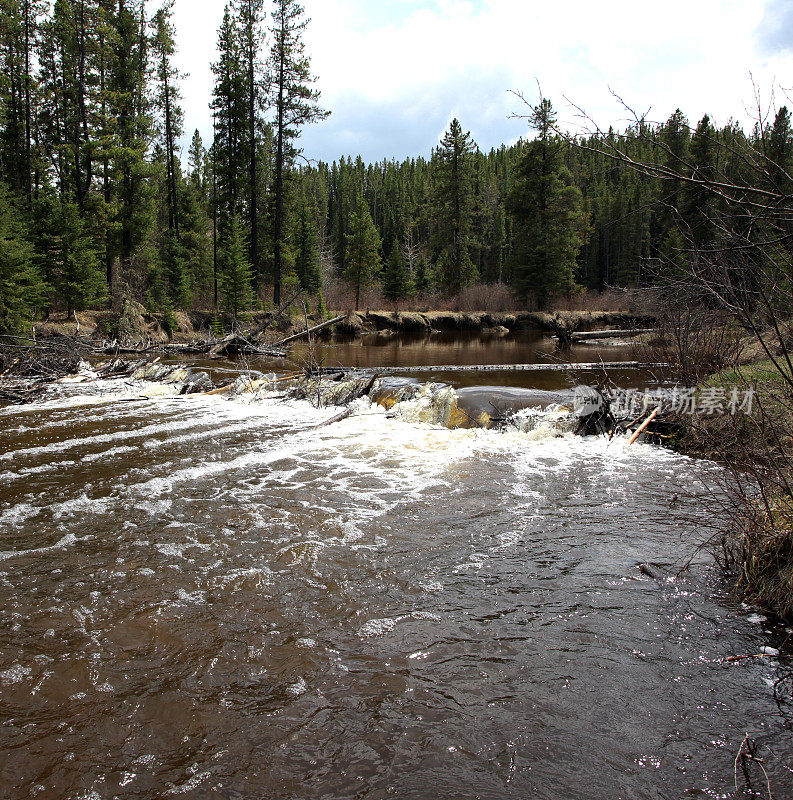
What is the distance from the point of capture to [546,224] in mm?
37000

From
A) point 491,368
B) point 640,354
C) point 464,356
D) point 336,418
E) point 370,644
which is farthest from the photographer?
point 464,356

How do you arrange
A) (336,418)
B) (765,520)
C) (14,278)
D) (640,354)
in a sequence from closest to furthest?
(765,520) < (336,418) < (640,354) < (14,278)

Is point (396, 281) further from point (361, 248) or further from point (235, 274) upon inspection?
point (235, 274)

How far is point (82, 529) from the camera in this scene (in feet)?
17.6

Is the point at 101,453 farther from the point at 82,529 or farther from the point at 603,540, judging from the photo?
the point at 603,540

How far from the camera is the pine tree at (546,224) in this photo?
3609cm

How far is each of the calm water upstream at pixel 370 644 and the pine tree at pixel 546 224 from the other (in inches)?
1272

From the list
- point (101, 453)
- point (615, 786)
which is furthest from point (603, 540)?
point (101, 453)

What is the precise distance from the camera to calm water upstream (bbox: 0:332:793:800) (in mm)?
2604

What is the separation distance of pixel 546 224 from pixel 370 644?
38.1 meters

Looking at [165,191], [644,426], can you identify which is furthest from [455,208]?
[644,426]

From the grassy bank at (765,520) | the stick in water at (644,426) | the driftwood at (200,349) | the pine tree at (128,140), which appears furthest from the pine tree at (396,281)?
the grassy bank at (765,520)

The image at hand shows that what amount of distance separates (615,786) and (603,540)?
297cm

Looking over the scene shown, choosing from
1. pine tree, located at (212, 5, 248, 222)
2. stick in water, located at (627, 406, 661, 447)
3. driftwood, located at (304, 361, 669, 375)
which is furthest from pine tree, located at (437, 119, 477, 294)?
stick in water, located at (627, 406, 661, 447)
